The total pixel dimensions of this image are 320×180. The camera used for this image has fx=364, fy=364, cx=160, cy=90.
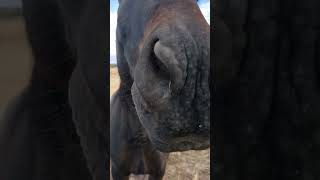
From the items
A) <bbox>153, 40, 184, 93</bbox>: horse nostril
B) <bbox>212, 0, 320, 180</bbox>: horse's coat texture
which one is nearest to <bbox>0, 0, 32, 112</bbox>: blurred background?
<bbox>212, 0, 320, 180</bbox>: horse's coat texture

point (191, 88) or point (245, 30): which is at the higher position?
point (245, 30)

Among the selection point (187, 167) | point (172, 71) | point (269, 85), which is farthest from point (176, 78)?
point (187, 167)

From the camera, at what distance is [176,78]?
30.0 inches

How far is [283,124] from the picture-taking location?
1.02ft

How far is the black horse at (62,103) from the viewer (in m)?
0.32

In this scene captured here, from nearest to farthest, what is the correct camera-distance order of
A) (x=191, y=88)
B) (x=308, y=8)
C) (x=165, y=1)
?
(x=308, y=8) < (x=191, y=88) < (x=165, y=1)

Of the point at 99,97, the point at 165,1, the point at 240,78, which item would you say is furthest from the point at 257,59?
the point at 165,1

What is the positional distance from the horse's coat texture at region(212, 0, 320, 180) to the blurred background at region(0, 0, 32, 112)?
6.5 inches

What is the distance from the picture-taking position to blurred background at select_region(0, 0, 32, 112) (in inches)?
12.5

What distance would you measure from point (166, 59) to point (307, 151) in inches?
19.4

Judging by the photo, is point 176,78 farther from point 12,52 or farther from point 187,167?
point 187,167

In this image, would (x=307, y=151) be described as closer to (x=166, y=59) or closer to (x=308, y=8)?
(x=308, y=8)

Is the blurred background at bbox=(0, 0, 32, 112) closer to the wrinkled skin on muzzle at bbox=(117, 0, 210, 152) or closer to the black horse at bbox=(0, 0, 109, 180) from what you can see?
the black horse at bbox=(0, 0, 109, 180)

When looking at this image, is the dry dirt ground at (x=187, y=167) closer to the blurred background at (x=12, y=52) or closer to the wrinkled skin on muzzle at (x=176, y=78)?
the wrinkled skin on muzzle at (x=176, y=78)
